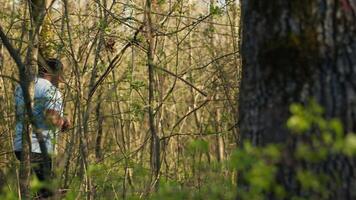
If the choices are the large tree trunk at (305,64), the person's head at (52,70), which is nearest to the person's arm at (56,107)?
the person's head at (52,70)

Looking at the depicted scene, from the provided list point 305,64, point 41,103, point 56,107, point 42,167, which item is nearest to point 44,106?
point 41,103

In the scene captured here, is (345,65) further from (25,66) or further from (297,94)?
(25,66)

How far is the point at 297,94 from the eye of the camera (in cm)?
322

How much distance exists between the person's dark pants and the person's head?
70cm

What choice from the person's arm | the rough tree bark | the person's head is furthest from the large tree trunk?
the rough tree bark

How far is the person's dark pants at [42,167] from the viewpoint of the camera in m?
5.77

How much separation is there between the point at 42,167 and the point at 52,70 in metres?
0.97

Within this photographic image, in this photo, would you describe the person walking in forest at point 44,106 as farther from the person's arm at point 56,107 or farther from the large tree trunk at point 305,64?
the large tree trunk at point 305,64

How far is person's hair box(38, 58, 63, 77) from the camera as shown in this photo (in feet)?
22.1

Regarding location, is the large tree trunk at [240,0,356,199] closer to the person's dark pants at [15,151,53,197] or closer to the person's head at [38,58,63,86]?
the person's dark pants at [15,151,53,197]

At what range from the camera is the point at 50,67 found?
22.8ft

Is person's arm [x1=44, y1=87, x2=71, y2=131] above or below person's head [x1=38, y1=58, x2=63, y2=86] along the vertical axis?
below

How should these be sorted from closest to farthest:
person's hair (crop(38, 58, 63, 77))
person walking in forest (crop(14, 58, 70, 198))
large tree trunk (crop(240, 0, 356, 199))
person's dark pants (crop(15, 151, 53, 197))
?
1. large tree trunk (crop(240, 0, 356, 199))
2. person's dark pants (crop(15, 151, 53, 197))
3. person walking in forest (crop(14, 58, 70, 198))
4. person's hair (crop(38, 58, 63, 77))

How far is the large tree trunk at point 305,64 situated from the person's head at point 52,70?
3.63 m
